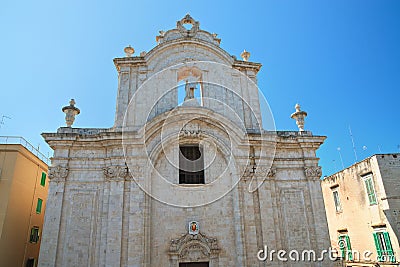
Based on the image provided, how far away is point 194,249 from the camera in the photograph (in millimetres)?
12594

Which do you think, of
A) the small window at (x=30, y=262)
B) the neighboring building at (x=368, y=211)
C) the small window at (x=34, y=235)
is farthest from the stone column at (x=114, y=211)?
the neighboring building at (x=368, y=211)

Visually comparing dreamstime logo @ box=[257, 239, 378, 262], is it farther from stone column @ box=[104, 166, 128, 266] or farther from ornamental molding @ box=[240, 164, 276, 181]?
stone column @ box=[104, 166, 128, 266]

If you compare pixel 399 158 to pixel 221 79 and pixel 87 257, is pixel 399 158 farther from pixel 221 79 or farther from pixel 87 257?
pixel 87 257

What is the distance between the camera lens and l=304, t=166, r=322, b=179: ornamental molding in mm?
14312

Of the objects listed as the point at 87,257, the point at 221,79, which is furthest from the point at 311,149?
the point at 87,257

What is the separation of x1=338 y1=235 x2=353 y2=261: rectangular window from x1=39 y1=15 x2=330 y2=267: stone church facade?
8235mm

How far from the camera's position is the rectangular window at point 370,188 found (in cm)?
1736

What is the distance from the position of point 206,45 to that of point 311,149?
797cm

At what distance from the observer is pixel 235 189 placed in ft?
44.7

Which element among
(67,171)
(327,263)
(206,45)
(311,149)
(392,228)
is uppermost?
(206,45)

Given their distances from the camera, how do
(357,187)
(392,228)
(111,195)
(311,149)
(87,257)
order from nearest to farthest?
(87,257) < (111,195) < (311,149) < (392,228) < (357,187)

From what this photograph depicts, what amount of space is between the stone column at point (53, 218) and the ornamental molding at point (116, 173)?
6.02 feet

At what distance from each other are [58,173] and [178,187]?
538 cm

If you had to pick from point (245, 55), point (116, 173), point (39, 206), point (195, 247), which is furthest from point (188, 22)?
point (39, 206)
